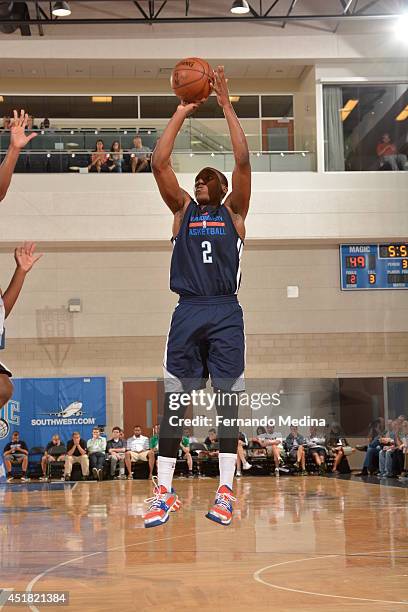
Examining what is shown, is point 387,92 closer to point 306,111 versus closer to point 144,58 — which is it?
point 306,111

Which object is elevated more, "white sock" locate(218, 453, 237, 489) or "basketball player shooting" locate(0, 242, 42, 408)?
"basketball player shooting" locate(0, 242, 42, 408)

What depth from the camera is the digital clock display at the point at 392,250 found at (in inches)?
813

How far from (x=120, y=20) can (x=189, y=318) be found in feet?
49.3

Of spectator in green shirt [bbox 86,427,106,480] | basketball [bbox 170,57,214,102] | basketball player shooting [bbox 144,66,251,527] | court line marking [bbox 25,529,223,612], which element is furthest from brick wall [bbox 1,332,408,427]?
basketball [bbox 170,57,214,102]

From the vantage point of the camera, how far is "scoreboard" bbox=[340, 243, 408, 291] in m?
20.7

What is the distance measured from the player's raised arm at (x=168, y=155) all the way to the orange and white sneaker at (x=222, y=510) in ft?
6.13

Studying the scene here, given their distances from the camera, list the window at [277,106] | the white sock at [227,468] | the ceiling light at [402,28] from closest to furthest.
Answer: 1. the white sock at [227,468]
2. the ceiling light at [402,28]
3. the window at [277,106]

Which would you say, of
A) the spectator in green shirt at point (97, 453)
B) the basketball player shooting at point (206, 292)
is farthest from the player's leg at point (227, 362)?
the spectator in green shirt at point (97, 453)

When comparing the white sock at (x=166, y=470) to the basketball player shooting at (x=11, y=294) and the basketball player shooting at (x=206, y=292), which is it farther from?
the basketball player shooting at (x=11, y=294)

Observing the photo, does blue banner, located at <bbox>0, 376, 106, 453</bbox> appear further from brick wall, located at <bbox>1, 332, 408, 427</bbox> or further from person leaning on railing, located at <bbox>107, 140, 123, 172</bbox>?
person leaning on railing, located at <bbox>107, 140, 123, 172</bbox>

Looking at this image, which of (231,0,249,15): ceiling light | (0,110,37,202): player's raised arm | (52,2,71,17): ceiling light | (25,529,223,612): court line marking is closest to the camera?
(0,110,37,202): player's raised arm

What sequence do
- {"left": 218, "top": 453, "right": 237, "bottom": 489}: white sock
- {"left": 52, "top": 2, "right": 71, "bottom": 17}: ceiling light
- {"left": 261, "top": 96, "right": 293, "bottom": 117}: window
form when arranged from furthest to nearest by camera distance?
{"left": 261, "top": 96, "right": 293, "bottom": 117}: window → {"left": 52, "top": 2, "right": 71, "bottom": 17}: ceiling light → {"left": 218, "top": 453, "right": 237, "bottom": 489}: white sock

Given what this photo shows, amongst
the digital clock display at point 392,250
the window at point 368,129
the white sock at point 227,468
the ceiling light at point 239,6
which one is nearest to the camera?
the white sock at point 227,468

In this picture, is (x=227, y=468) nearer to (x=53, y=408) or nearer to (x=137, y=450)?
(x=137, y=450)
